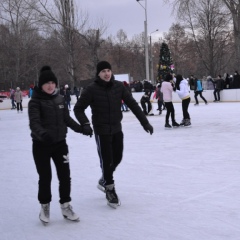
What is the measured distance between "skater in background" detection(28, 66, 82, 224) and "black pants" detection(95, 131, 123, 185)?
0.44 metres

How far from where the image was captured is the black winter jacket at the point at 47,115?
141 inches

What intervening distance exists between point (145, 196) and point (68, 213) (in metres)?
1.00

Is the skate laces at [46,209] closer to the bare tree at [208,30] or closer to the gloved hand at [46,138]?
the gloved hand at [46,138]

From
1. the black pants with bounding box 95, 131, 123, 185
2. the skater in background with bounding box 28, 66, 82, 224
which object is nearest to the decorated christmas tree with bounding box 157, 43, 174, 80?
the black pants with bounding box 95, 131, 123, 185

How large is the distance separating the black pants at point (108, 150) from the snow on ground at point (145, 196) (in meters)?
0.33

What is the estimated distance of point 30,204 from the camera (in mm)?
4398

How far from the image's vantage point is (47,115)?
12.0 ft

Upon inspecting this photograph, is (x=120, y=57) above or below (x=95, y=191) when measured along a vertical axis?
above

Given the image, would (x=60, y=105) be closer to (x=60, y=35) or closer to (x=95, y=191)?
(x=95, y=191)

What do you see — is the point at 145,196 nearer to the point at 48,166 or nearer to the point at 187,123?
the point at 48,166

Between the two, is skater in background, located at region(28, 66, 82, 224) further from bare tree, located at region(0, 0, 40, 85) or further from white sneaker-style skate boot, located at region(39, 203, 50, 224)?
bare tree, located at region(0, 0, 40, 85)

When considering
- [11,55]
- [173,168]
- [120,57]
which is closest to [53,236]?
[173,168]

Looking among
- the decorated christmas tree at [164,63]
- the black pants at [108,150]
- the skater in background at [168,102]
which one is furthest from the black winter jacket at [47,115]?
the decorated christmas tree at [164,63]

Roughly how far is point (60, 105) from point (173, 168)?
258cm
